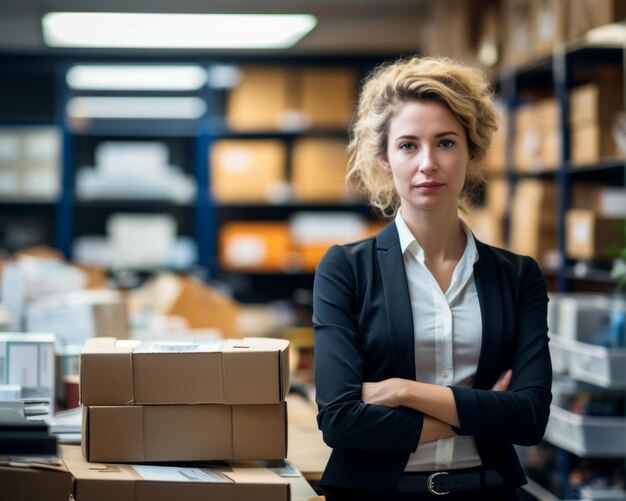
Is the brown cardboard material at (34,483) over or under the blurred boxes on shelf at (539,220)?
under

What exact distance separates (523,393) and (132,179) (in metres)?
5.26

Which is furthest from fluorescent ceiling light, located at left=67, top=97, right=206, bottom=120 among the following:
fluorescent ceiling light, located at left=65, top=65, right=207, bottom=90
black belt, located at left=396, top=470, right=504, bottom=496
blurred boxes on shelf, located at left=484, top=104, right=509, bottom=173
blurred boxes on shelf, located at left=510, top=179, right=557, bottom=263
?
black belt, located at left=396, top=470, right=504, bottom=496

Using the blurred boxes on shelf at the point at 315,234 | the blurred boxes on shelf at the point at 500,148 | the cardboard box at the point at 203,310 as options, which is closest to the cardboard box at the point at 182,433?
the cardboard box at the point at 203,310

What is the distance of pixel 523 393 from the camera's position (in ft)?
5.65

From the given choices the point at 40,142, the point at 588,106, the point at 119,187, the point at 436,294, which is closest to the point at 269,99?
the point at 119,187

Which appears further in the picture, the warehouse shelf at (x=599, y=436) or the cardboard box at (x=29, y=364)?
the warehouse shelf at (x=599, y=436)

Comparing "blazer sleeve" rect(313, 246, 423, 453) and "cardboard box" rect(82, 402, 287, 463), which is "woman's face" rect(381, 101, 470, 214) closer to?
"blazer sleeve" rect(313, 246, 423, 453)

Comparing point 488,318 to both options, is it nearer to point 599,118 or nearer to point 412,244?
point 412,244

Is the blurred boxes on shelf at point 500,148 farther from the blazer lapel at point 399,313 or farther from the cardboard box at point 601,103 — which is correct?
the blazer lapel at point 399,313

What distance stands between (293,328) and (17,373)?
165 inches

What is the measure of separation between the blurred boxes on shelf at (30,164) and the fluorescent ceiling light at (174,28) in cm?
129

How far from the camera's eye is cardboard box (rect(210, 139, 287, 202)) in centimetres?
668

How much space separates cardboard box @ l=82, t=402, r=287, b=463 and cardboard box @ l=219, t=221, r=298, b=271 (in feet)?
16.1

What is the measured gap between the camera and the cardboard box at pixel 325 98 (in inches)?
267
